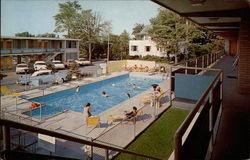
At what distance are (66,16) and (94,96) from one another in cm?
3233

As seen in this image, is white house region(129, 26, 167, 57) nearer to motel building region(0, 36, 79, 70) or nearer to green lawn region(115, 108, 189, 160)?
motel building region(0, 36, 79, 70)

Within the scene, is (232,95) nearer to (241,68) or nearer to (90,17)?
(241,68)

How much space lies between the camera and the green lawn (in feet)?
21.6

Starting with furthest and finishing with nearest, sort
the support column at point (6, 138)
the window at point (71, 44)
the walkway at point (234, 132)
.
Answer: the window at point (71, 44) < the walkway at point (234, 132) < the support column at point (6, 138)

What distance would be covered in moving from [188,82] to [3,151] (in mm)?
8321

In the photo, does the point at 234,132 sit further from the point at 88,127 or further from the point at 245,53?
the point at 88,127

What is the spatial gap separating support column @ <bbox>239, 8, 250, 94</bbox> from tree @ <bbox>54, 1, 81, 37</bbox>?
122 ft

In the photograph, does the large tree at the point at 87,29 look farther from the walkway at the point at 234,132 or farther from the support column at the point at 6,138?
the support column at the point at 6,138

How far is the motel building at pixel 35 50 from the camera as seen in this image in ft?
73.5

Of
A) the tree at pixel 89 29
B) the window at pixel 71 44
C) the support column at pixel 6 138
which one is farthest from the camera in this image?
the tree at pixel 89 29

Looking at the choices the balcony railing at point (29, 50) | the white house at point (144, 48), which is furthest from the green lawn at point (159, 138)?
the white house at point (144, 48)

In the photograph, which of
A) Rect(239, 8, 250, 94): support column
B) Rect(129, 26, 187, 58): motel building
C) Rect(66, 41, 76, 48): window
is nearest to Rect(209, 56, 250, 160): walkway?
Rect(239, 8, 250, 94): support column

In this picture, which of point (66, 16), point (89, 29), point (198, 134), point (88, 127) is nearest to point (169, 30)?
point (89, 29)

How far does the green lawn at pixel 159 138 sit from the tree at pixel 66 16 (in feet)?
113
